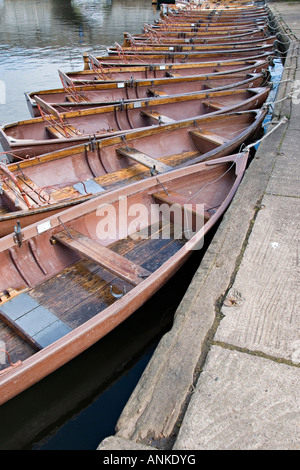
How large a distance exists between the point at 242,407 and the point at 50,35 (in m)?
27.0

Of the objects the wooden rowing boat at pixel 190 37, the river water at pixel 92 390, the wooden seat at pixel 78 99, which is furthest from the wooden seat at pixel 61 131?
the wooden rowing boat at pixel 190 37

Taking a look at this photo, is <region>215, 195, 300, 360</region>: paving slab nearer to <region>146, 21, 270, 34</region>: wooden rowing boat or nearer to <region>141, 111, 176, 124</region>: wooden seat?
<region>141, 111, 176, 124</region>: wooden seat

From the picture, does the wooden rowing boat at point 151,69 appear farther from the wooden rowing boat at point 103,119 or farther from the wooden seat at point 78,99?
the wooden rowing boat at point 103,119

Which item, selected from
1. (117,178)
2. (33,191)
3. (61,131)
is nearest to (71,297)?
(33,191)

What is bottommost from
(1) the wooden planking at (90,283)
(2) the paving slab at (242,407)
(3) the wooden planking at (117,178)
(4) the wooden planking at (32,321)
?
(1) the wooden planking at (90,283)

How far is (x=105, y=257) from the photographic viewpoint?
14.1 ft

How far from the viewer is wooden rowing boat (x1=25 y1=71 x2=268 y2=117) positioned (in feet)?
27.9

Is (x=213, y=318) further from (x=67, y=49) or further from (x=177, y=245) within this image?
(x=67, y=49)

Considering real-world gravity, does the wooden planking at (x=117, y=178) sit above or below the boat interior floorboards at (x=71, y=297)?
above

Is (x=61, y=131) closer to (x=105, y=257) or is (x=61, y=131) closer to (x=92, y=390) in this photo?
(x=105, y=257)

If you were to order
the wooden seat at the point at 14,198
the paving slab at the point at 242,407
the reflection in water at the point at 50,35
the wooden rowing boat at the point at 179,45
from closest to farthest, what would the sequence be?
the paving slab at the point at 242,407 → the wooden seat at the point at 14,198 → the wooden rowing boat at the point at 179,45 → the reflection in water at the point at 50,35

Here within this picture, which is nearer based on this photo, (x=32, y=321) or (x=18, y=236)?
(x=32, y=321)

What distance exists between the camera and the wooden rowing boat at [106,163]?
214 inches

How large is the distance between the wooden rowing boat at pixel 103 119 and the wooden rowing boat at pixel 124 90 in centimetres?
34
